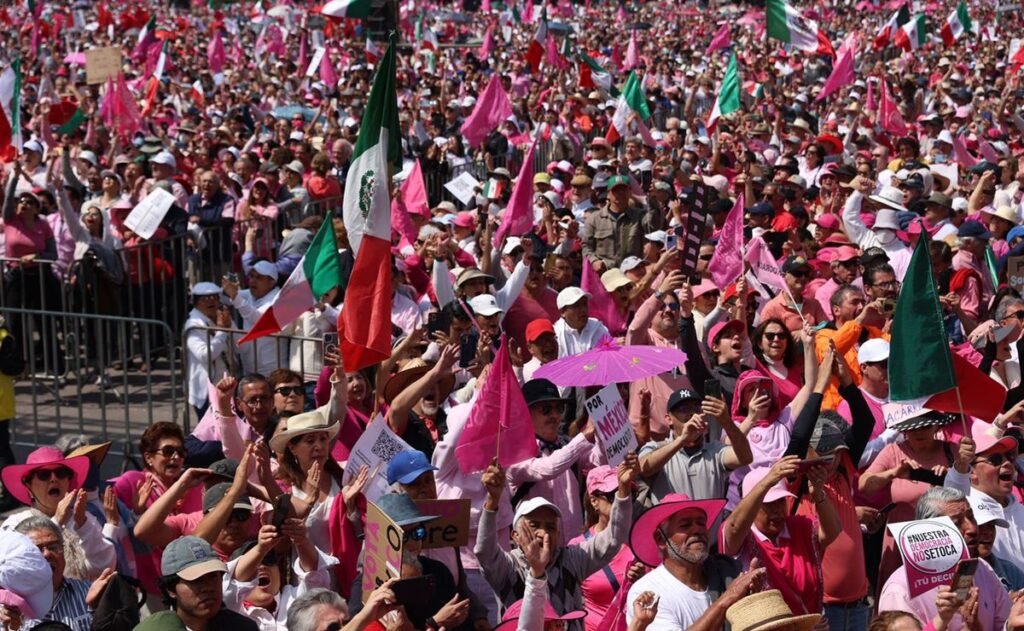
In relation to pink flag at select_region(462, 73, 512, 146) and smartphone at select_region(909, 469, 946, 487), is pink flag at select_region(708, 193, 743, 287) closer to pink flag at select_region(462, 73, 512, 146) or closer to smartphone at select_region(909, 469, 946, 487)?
smartphone at select_region(909, 469, 946, 487)

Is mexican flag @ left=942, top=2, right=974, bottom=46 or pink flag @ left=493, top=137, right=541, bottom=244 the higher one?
pink flag @ left=493, top=137, right=541, bottom=244

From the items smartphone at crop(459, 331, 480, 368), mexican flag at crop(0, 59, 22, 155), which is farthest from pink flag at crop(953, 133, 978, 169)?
mexican flag at crop(0, 59, 22, 155)

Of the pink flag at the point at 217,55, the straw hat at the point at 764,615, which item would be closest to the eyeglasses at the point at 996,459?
the straw hat at the point at 764,615

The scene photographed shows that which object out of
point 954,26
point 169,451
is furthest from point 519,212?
point 954,26

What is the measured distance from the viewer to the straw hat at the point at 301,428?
278 inches

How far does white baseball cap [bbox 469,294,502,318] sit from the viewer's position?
30.3 ft

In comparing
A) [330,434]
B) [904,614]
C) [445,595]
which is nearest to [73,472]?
[330,434]

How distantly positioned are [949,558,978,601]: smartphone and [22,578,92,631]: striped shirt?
3.00 metres

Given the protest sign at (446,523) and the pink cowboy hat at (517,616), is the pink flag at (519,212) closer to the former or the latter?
the protest sign at (446,523)

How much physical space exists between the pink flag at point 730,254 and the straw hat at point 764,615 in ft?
15.5

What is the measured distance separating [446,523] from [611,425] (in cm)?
141

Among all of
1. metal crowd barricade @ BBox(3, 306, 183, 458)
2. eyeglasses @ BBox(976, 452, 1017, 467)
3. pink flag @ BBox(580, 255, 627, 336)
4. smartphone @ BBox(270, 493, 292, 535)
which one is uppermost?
smartphone @ BBox(270, 493, 292, 535)

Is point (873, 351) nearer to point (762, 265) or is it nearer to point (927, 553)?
point (762, 265)

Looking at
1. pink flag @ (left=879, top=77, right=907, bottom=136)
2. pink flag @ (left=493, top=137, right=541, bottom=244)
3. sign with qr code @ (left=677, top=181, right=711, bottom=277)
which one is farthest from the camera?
pink flag @ (left=879, top=77, right=907, bottom=136)
